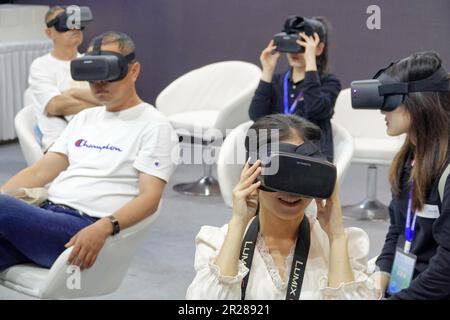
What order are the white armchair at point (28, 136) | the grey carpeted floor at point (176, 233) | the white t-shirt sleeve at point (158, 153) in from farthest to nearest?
the white armchair at point (28, 136) → the grey carpeted floor at point (176, 233) → the white t-shirt sleeve at point (158, 153)

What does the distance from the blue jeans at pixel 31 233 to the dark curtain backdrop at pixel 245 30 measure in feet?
12.9

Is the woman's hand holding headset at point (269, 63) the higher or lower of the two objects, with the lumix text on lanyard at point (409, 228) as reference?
higher

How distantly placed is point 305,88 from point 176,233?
1.20 metres

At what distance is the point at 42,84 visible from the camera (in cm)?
473

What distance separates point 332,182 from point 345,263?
0.22 meters

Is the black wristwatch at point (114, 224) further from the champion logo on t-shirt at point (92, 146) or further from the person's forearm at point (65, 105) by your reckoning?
the person's forearm at point (65, 105)

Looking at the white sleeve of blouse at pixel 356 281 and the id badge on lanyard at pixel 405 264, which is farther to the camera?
the id badge on lanyard at pixel 405 264

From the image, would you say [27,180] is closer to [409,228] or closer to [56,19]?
[409,228]

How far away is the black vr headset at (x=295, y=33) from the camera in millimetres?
4582

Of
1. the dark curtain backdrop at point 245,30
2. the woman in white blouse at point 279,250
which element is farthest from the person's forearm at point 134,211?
the dark curtain backdrop at point 245,30

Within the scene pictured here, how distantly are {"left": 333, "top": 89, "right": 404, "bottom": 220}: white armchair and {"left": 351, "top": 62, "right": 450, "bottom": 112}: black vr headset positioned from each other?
2.54 m

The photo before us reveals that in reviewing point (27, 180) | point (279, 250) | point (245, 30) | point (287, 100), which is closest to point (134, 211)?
point (27, 180)

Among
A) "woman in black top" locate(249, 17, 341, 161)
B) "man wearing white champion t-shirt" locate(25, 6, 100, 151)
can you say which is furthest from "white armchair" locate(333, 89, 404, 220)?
"man wearing white champion t-shirt" locate(25, 6, 100, 151)
